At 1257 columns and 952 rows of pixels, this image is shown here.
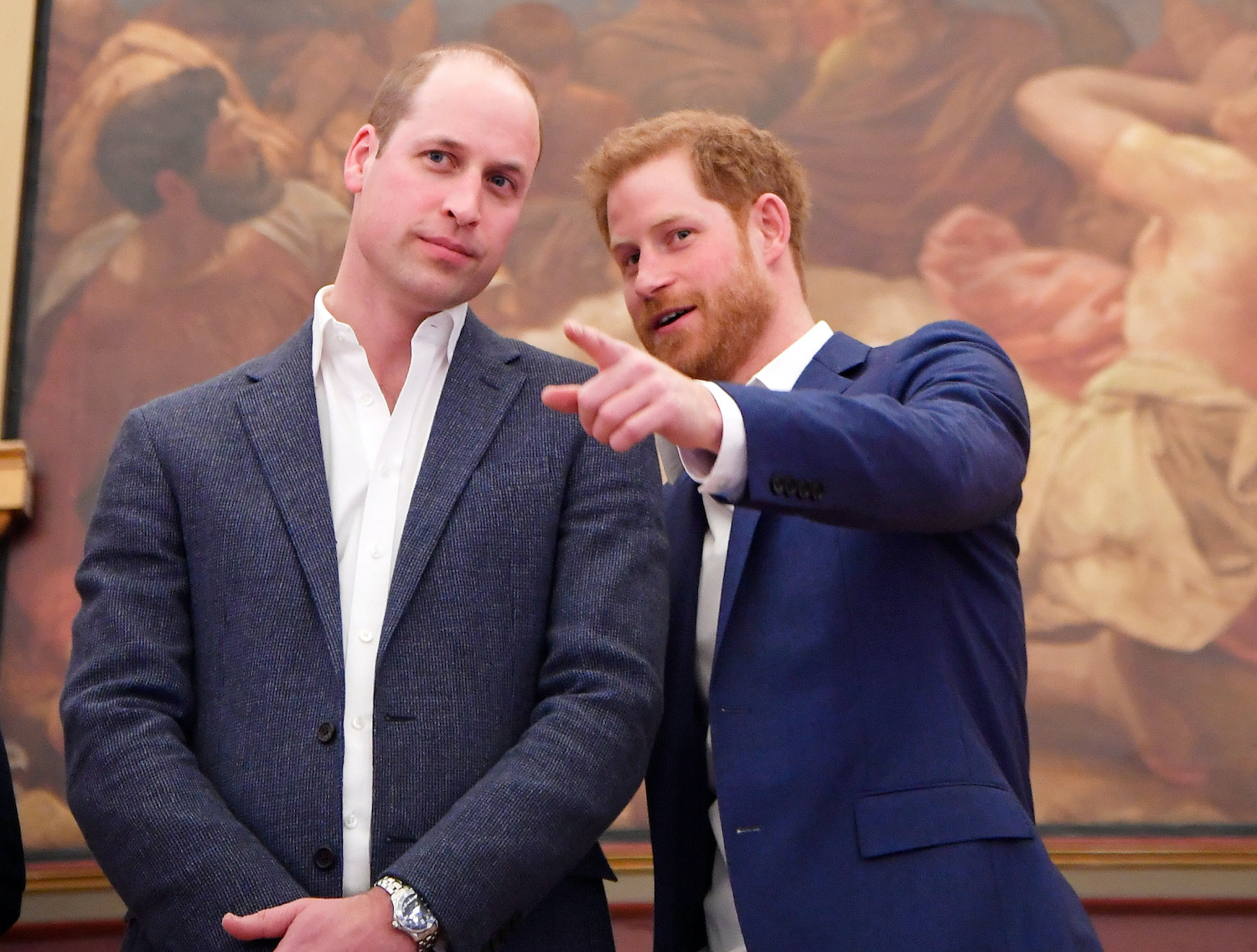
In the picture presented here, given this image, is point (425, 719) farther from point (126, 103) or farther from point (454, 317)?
point (126, 103)

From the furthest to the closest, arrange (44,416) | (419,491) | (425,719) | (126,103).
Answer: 1. (126,103)
2. (44,416)
3. (419,491)
4. (425,719)

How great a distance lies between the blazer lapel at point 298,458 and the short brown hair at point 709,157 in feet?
2.86

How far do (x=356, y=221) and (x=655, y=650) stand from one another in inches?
37.8

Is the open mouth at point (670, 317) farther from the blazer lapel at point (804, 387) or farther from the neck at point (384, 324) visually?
the neck at point (384, 324)

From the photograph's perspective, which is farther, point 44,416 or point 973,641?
point 44,416

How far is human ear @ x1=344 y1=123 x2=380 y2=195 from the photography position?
240 cm

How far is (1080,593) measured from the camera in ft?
15.9

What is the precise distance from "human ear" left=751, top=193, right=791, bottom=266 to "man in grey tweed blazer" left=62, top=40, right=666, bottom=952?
28.5 inches

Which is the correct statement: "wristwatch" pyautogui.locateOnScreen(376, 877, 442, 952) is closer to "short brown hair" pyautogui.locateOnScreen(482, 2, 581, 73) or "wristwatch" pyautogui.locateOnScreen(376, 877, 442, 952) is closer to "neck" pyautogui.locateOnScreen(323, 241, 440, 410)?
"neck" pyautogui.locateOnScreen(323, 241, 440, 410)

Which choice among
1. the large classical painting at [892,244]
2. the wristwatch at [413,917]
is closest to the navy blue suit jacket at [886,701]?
the wristwatch at [413,917]

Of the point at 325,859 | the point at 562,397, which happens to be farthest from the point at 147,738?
the point at 562,397

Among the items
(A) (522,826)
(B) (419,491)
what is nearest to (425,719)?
(A) (522,826)

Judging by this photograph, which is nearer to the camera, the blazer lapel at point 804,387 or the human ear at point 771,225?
the blazer lapel at point 804,387

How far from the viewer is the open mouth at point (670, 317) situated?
2.72 meters
